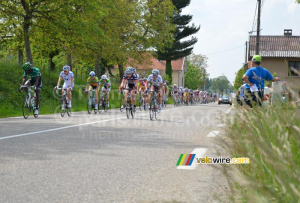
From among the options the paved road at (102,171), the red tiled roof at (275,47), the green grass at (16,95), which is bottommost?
the paved road at (102,171)

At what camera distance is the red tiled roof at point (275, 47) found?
174 feet

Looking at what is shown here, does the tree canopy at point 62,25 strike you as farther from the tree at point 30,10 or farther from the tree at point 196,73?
the tree at point 196,73

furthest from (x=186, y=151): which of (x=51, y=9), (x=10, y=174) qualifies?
(x=51, y=9)

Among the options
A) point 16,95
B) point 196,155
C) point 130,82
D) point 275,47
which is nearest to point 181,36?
point 275,47

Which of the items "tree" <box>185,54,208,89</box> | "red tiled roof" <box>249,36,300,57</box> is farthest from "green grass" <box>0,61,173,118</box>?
"tree" <box>185,54,208,89</box>

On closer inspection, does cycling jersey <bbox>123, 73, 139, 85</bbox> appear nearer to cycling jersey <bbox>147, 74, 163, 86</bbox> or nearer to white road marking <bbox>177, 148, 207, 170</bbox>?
cycling jersey <bbox>147, 74, 163, 86</bbox>

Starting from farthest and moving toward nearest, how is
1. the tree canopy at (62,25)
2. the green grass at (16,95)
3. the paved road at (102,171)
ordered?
the tree canopy at (62,25), the green grass at (16,95), the paved road at (102,171)

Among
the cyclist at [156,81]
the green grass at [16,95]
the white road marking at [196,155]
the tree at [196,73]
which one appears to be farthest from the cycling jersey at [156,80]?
the tree at [196,73]

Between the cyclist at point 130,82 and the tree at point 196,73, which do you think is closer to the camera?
the cyclist at point 130,82

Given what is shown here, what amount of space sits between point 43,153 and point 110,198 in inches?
118

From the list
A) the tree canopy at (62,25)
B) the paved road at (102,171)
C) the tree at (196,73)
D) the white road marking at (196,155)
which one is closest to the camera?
the paved road at (102,171)

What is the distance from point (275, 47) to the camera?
55625 millimetres

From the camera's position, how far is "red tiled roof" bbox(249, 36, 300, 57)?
5303 cm

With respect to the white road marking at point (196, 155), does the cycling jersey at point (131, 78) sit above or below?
above
